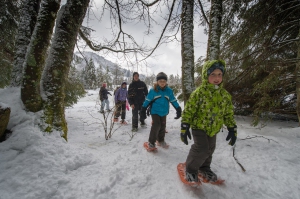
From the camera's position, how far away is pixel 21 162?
175 centimetres

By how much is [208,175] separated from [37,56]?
3.57 m

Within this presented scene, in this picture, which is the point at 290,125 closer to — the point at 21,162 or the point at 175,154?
the point at 175,154

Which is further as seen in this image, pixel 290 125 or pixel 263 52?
pixel 290 125

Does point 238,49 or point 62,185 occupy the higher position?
point 238,49

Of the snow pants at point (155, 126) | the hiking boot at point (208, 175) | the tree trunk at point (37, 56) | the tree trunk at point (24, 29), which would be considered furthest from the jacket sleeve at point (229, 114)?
the tree trunk at point (24, 29)

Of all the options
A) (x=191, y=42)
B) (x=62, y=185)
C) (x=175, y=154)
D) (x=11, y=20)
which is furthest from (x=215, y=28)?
(x=11, y=20)

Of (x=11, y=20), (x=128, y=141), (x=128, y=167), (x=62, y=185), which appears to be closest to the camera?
(x=62, y=185)

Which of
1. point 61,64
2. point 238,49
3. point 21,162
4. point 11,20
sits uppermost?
point 11,20

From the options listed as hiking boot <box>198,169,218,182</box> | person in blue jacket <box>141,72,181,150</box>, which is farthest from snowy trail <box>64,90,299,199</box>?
person in blue jacket <box>141,72,181,150</box>

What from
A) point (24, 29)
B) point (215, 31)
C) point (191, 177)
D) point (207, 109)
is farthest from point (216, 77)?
point (24, 29)

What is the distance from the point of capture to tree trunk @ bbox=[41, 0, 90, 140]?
255 centimetres

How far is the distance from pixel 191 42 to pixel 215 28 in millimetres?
792

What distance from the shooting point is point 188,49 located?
14.8 feet

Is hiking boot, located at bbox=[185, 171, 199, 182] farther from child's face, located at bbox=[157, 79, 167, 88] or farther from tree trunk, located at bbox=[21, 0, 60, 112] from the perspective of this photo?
tree trunk, located at bbox=[21, 0, 60, 112]
